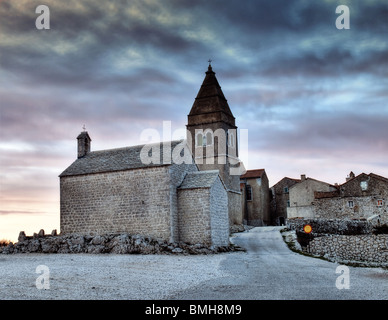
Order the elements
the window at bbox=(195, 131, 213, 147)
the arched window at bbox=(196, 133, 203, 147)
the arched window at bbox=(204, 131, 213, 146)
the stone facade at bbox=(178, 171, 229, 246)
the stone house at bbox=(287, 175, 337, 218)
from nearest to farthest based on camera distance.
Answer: the stone facade at bbox=(178, 171, 229, 246), the arched window at bbox=(204, 131, 213, 146), the window at bbox=(195, 131, 213, 147), the arched window at bbox=(196, 133, 203, 147), the stone house at bbox=(287, 175, 337, 218)

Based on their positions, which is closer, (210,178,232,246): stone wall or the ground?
the ground

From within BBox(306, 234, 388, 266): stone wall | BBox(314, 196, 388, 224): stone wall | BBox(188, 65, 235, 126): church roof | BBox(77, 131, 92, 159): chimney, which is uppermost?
BBox(188, 65, 235, 126): church roof

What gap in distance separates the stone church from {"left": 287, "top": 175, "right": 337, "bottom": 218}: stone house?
77.1 ft

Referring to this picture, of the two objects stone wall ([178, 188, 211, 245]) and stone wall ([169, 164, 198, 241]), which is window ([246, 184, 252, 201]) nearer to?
stone wall ([169, 164, 198, 241])

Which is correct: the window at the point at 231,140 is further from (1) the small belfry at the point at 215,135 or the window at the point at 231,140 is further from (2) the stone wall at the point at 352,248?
(2) the stone wall at the point at 352,248

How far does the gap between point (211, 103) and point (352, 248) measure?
25.9 m

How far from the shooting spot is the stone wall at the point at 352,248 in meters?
29.8

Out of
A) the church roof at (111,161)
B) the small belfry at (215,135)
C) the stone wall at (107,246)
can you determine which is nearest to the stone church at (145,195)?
the church roof at (111,161)

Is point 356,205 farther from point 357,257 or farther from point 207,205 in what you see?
point 207,205

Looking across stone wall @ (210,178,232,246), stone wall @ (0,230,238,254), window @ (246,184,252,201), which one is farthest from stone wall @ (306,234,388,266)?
window @ (246,184,252,201)

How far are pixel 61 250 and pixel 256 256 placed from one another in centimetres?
1302

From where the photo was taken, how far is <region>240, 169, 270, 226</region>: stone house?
58.2 m

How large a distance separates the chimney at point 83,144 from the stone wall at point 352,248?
19.6m
